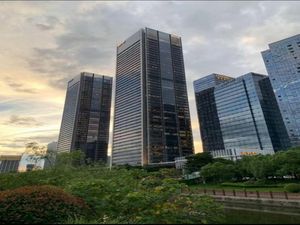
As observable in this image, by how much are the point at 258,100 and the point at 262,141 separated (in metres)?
27.8

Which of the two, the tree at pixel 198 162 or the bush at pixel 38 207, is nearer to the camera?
the bush at pixel 38 207

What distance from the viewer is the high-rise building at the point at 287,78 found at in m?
159

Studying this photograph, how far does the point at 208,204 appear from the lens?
1213 centimetres

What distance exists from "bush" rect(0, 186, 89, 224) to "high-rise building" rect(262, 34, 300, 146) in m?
171

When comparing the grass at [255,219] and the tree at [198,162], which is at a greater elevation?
the tree at [198,162]

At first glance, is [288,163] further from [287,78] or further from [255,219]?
[287,78]

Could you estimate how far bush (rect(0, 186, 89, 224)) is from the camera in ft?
39.6

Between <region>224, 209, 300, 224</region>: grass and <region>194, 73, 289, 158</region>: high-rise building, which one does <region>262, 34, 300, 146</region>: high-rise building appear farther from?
<region>224, 209, 300, 224</region>: grass

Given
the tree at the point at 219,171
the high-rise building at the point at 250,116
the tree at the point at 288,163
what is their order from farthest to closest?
the high-rise building at the point at 250,116, the tree at the point at 219,171, the tree at the point at 288,163

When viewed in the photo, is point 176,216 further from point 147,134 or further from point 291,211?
point 147,134

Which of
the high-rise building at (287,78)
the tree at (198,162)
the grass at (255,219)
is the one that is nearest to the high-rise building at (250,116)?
the high-rise building at (287,78)

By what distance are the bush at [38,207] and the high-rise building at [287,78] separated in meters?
171

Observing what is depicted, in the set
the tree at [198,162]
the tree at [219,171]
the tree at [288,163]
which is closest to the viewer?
the tree at [288,163]

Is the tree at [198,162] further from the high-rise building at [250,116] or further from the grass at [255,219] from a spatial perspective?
the grass at [255,219]
